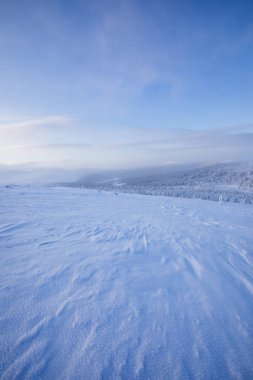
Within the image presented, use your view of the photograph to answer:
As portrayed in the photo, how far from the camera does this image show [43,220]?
7.29 metres

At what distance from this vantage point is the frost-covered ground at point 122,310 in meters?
2.06

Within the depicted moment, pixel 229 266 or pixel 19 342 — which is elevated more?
pixel 19 342

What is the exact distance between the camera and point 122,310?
9.10 feet

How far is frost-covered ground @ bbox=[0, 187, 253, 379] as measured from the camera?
2.06 m

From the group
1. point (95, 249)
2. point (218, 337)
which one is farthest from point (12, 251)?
point (218, 337)

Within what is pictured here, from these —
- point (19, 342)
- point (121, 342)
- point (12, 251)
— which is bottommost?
point (121, 342)

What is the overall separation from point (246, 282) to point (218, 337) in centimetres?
180

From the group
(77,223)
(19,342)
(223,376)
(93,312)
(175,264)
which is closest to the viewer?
(223,376)

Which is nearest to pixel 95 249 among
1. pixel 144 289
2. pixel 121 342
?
pixel 144 289

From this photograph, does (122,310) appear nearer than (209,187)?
Yes

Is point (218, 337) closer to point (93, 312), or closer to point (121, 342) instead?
point (121, 342)

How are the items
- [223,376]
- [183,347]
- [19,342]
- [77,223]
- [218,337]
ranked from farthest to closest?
[77,223] < [218,337] < [183,347] < [19,342] < [223,376]

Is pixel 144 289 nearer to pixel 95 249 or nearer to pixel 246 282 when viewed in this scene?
pixel 95 249

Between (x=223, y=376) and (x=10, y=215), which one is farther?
(x=10, y=215)
